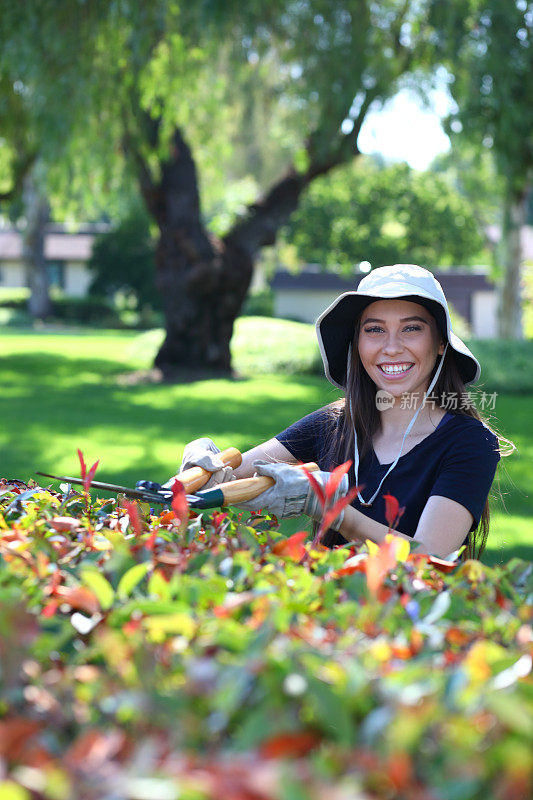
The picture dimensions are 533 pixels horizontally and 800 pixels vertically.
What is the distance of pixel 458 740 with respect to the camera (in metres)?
0.89

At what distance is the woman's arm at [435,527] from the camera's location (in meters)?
2.38

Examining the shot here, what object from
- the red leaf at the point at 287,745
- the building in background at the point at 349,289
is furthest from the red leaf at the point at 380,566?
the building in background at the point at 349,289

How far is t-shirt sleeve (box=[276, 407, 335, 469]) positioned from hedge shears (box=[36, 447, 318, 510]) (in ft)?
2.73

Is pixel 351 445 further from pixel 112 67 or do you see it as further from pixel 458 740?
pixel 112 67

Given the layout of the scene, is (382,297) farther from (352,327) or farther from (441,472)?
(441,472)

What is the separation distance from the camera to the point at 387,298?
9.13 ft

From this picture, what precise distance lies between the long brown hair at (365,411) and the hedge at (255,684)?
1426 mm

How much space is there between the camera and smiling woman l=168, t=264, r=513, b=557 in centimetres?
258

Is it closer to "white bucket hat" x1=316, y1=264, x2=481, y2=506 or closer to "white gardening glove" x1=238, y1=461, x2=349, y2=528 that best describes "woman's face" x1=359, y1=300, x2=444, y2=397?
Answer: "white bucket hat" x1=316, y1=264, x2=481, y2=506

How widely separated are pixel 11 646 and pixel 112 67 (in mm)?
10735

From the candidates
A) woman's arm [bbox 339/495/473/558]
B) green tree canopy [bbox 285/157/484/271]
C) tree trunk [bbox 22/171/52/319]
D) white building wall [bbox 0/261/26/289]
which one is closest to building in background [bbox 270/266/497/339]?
green tree canopy [bbox 285/157/484/271]

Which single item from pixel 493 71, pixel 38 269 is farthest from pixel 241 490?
pixel 38 269

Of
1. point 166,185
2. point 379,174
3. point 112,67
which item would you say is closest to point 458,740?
point 112,67

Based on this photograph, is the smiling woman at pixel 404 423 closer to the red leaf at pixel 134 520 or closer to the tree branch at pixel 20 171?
the red leaf at pixel 134 520
